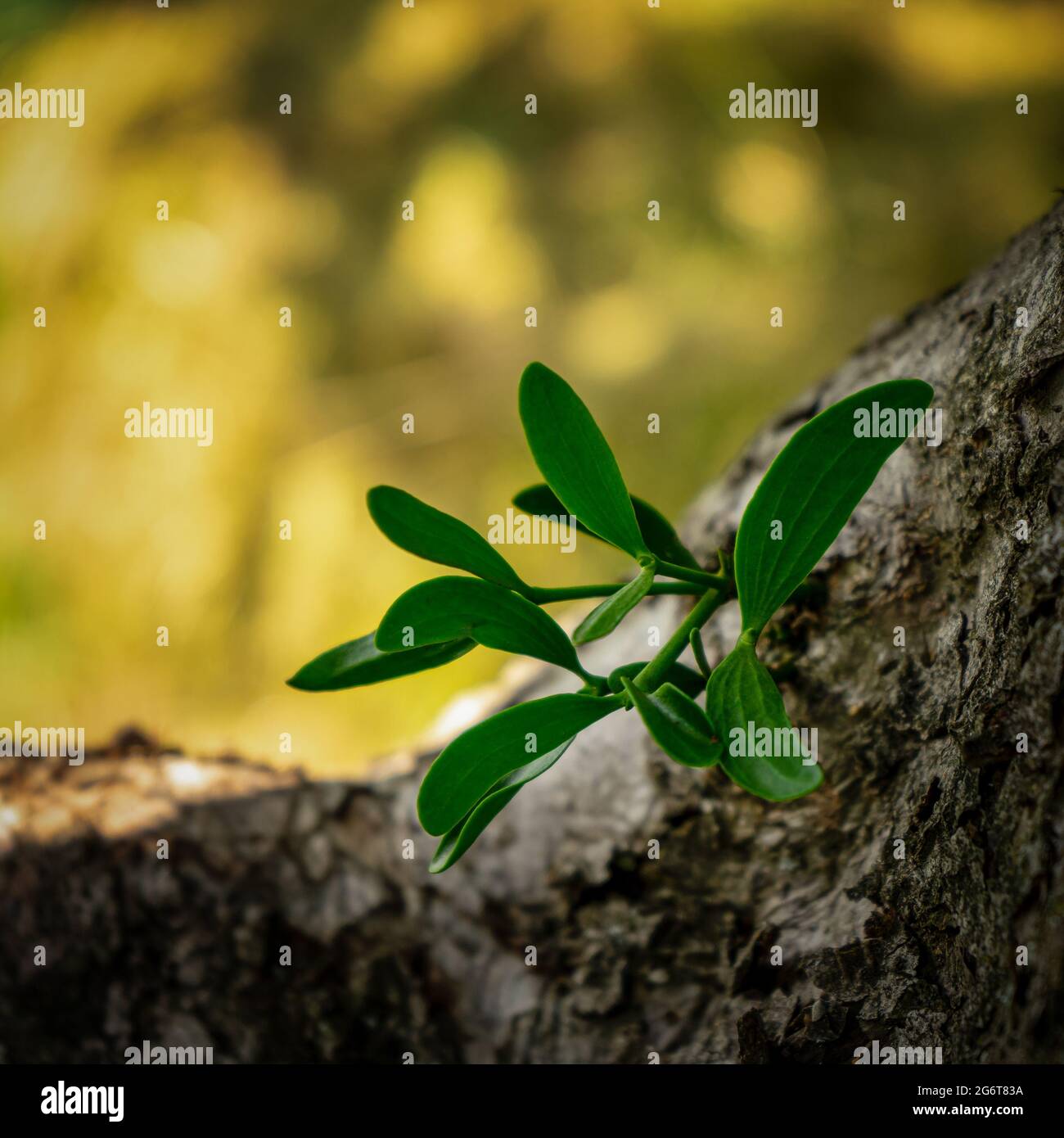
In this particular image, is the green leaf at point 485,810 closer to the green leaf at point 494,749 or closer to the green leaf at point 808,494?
the green leaf at point 494,749

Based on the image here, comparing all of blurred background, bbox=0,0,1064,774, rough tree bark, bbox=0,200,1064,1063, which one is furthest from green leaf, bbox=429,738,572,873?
blurred background, bbox=0,0,1064,774

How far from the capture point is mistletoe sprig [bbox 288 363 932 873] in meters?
0.42

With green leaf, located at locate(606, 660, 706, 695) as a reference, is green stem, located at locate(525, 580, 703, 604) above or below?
above

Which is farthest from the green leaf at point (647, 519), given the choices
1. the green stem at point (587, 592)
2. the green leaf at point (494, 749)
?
the green leaf at point (494, 749)

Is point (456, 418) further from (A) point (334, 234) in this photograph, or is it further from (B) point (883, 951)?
(B) point (883, 951)

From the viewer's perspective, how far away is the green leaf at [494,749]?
17.7 inches

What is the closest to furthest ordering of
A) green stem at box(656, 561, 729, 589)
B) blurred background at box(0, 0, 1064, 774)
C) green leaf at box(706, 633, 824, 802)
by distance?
1. green leaf at box(706, 633, 824, 802)
2. green stem at box(656, 561, 729, 589)
3. blurred background at box(0, 0, 1064, 774)

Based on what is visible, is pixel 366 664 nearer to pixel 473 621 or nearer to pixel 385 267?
pixel 473 621

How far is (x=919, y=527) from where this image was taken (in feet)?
1.80

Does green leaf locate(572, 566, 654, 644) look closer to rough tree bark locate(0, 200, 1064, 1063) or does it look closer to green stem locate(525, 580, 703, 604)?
green stem locate(525, 580, 703, 604)

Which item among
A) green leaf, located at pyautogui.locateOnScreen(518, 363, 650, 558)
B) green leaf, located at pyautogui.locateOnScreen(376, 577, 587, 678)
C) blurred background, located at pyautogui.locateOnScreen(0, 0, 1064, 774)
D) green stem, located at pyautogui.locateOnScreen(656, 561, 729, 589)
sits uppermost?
blurred background, located at pyautogui.locateOnScreen(0, 0, 1064, 774)

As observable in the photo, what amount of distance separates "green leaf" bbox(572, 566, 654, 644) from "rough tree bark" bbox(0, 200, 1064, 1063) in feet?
0.60

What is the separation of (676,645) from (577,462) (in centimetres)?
12
